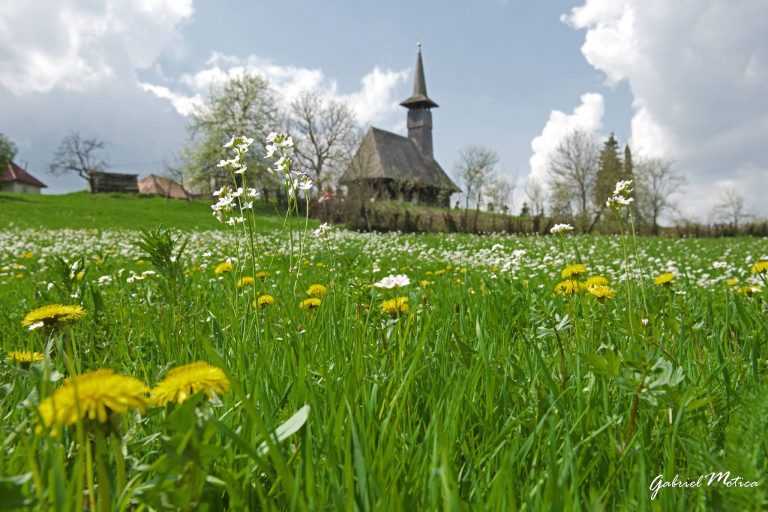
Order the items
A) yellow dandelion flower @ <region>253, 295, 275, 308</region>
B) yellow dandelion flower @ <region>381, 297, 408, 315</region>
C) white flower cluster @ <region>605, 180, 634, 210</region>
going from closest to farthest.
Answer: yellow dandelion flower @ <region>381, 297, 408, 315</region>
white flower cluster @ <region>605, 180, 634, 210</region>
yellow dandelion flower @ <region>253, 295, 275, 308</region>

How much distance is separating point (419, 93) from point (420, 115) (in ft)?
11.3

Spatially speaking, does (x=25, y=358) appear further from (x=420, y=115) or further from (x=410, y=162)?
(x=420, y=115)

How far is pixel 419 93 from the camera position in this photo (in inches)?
2603

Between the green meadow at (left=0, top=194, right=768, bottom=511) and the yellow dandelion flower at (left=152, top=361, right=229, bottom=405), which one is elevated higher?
the yellow dandelion flower at (left=152, top=361, right=229, bottom=405)

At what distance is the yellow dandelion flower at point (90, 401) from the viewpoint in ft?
2.04

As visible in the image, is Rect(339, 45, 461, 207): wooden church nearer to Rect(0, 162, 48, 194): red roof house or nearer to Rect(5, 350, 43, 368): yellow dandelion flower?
Rect(5, 350, 43, 368): yellow dandelion flower

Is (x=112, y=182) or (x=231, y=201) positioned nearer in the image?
(x=231, y=201)

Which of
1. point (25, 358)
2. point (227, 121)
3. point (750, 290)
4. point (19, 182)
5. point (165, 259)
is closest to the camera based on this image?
point (25, 358)

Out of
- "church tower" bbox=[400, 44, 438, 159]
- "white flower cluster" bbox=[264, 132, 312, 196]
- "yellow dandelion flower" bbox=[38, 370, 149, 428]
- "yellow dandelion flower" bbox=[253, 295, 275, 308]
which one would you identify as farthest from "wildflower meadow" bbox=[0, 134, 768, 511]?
"church tower" bbox=[400, 44, 438, 159]

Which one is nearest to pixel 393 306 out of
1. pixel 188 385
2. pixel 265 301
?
pixel 265 301

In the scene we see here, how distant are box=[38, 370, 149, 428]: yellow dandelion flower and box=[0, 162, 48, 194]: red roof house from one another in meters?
90.3

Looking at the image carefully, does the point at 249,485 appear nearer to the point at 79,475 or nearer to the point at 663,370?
the point at 79,475

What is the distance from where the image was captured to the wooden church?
1929 inches

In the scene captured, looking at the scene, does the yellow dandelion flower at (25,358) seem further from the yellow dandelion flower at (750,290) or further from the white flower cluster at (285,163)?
the yellow dandelion flower at (750,290)
